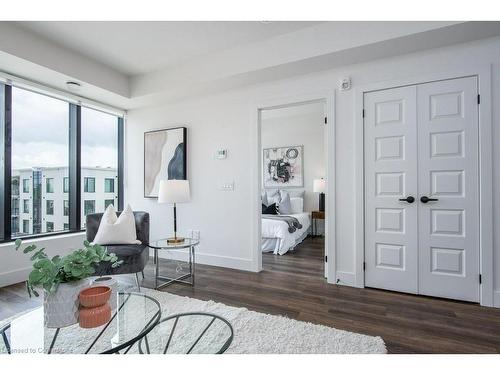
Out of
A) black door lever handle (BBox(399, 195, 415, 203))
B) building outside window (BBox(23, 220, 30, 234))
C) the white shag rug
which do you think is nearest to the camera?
the white shag rug

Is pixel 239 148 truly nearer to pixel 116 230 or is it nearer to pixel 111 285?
pixel 116 230

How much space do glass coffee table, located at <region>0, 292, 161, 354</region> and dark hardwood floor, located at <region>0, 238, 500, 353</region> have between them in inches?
45.4

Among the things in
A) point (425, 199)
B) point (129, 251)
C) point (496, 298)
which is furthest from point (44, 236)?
point (496, 298)

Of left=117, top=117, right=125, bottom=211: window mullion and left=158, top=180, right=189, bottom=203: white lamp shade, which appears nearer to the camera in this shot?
left=158, top=180, right=189, bottom=203: white lamp shade

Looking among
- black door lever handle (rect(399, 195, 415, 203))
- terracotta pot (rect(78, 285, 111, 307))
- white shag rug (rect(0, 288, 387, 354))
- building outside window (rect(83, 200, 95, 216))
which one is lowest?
white shag rug (rect(0, 288, 387, 354))

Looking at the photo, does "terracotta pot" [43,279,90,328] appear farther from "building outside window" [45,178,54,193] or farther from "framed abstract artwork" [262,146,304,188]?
"framed abstract artwork" [262,146,304,188]

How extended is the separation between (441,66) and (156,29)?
2760 millimetres

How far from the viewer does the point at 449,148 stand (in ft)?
8.00

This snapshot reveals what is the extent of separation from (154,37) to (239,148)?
154 centimetres

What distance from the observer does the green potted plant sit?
1247 millimetres

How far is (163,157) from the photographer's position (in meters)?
4.04

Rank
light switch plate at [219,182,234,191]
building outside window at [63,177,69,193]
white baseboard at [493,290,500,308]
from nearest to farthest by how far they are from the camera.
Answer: white baseboard at [493,290,500,308], light switch plate at [219,182,234,191], building outside window at [63,177,69,193]

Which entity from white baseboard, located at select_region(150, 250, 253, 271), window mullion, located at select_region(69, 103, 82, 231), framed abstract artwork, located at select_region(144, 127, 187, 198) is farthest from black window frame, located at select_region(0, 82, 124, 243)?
white baseboard, located at select_region(150, 250, 253, 271)
